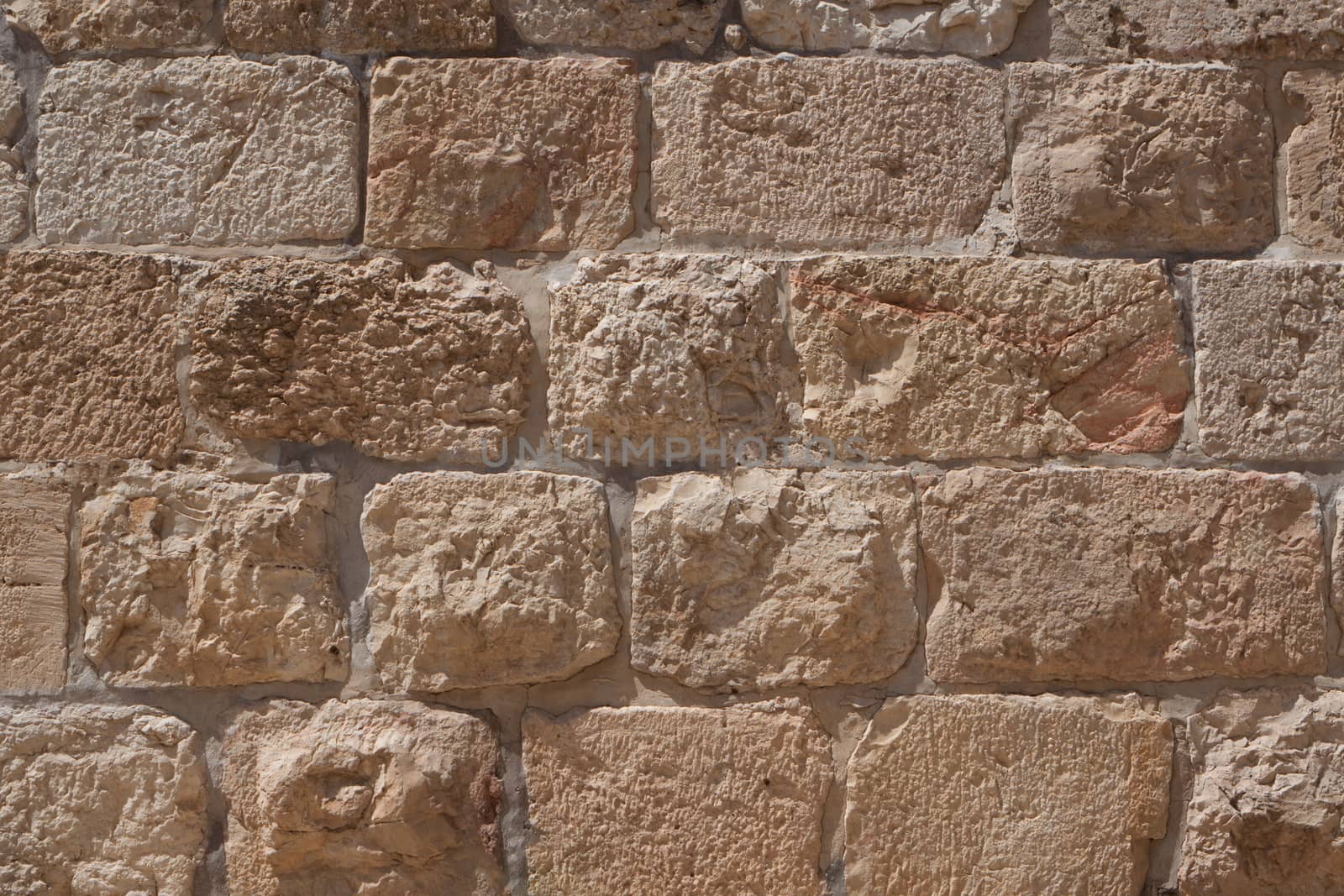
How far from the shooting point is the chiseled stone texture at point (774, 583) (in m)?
1.76

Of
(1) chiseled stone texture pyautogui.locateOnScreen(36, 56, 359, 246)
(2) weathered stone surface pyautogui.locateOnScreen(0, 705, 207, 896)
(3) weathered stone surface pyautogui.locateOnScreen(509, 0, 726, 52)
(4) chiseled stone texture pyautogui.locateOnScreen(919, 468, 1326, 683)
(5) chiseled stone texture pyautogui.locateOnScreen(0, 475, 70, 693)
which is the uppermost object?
(3) weathered stone surface pyautogui.locateOnScreen(509, 0, 726, 52)

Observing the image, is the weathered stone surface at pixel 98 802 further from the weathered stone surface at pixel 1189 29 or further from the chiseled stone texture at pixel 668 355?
the weathered stone surface at pixel 1189 29

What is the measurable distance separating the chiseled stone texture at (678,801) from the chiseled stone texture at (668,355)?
1.53ft

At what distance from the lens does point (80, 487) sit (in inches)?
71.7

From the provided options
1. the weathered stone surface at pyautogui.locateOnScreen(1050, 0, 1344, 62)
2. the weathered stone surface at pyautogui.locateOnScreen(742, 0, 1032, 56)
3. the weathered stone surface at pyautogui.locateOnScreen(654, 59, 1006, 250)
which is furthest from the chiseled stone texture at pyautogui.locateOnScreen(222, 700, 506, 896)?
the weathered stone surface at pyautogui.locateOnScreen(1050, 0, 1344, 62)

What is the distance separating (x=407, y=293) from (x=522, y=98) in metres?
0.39

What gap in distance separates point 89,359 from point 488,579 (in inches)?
31.2

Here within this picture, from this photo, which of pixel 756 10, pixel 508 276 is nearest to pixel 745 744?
pixel 508 276

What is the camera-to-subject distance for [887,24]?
187 centimetres

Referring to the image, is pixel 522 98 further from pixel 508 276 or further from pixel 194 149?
pixel 194 149

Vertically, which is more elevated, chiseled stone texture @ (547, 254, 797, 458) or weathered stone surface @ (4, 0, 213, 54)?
weathered stone surface @ (4, 0, 213, 54)

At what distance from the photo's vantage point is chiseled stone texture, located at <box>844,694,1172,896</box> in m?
1.75

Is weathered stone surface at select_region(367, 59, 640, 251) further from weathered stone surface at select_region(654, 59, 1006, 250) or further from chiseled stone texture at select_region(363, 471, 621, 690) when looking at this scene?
chiseled stone texture at select_region(363, 471, 621, 690)

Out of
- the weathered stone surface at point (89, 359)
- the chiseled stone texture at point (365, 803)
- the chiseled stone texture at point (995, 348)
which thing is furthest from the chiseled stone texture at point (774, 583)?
the weathered stone surface at point (89, 359)
